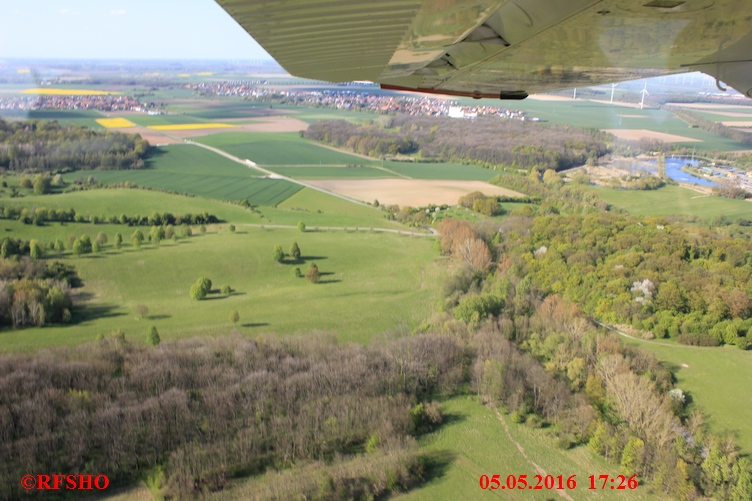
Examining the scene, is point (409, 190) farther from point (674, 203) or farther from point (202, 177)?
point (674, 203)

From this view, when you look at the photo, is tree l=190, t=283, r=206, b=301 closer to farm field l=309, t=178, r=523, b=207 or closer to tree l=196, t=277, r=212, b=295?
tree l=196, t=277, r=212, b=295

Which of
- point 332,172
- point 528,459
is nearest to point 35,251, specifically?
point 332,172

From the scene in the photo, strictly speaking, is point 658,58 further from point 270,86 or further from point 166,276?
point 270,86

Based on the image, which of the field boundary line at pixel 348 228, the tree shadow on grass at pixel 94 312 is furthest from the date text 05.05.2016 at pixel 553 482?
the field boundary line at pixel 348 228

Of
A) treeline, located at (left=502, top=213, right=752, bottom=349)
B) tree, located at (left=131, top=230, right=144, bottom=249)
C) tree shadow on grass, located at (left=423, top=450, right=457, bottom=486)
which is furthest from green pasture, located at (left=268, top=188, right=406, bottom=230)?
tree shadow on grass, located at (left=423, top=450, right=457, bottom=486)

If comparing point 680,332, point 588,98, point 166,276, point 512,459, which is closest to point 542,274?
point 680,332

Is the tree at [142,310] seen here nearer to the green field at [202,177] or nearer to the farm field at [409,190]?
the green field at [202,177]
